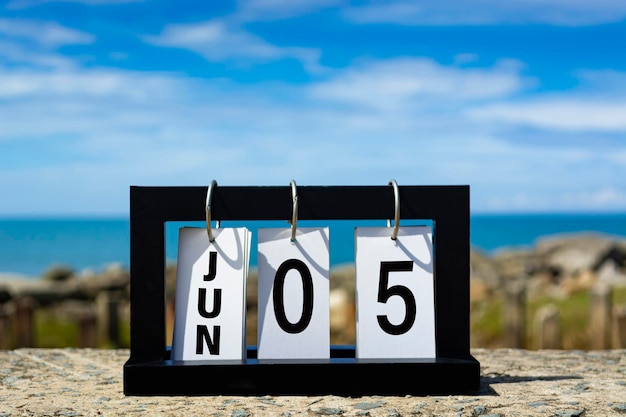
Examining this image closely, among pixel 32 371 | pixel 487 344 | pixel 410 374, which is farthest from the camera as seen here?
pixel 487 344

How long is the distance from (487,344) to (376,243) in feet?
22.8

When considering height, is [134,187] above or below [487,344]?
above

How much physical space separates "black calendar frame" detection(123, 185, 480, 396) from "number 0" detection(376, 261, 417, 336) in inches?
4.8

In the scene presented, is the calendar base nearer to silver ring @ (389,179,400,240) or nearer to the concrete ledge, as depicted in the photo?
the concrete ledge

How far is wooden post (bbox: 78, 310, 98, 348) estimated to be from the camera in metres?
8.35

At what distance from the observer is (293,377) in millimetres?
2764

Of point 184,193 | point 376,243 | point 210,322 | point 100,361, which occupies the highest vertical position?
point 184,193

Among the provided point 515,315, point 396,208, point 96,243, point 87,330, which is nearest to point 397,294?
point 396,208

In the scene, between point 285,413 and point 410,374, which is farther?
point 410,374

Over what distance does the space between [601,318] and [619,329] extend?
18.0 inches

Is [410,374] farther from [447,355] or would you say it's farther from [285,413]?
[285,413]

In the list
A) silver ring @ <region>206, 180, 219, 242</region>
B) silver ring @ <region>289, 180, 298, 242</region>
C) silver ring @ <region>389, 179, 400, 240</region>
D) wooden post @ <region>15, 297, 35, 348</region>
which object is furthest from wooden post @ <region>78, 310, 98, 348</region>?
silver ring @ <region>389, 179, 400, 240</region>

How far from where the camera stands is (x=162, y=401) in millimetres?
2703

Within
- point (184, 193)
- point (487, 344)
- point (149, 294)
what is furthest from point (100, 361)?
point (487, 344)
